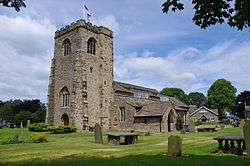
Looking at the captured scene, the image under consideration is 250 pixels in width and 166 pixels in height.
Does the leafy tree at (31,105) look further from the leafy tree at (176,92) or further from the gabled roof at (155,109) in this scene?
the leafy tree at (176,92)

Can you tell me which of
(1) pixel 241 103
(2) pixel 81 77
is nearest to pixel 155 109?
(2) pixel 81 77

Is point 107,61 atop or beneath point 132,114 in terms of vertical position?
atop

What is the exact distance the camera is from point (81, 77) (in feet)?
179

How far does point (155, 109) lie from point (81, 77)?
41.8 feet

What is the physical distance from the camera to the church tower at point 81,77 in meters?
54.1

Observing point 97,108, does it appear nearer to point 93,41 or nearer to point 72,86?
point 72,86

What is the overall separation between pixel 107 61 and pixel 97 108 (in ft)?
28.4

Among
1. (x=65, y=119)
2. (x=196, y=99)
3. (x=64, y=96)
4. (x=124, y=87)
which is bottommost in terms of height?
(x=65, y=119)

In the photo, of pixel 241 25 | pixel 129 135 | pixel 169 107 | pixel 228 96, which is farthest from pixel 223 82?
pixel 241 25

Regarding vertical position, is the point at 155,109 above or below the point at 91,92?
below

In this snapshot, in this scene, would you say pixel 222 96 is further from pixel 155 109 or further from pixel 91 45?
pixel 91 45

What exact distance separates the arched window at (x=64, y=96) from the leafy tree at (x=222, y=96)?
53159 millimetres

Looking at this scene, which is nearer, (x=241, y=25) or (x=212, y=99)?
(x=241, y=25)

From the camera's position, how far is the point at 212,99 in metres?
98.8
